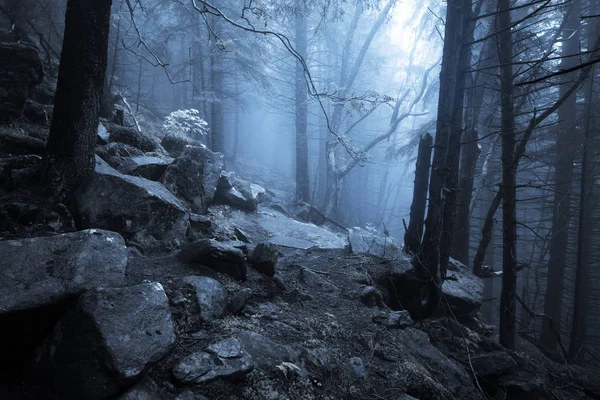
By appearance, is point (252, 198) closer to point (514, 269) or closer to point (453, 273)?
point (453, 273)

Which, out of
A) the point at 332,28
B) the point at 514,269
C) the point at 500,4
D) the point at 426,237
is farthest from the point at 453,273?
the point at 332,28

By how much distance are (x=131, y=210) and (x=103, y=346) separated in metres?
2.50

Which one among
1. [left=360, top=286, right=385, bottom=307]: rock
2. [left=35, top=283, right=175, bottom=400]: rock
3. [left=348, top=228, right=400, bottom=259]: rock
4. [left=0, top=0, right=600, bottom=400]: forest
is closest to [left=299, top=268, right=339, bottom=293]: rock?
[left=0, top=0, right=600, bottom=400]: forest

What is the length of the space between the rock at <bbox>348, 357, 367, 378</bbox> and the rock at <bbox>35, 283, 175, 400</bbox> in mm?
A: 1687

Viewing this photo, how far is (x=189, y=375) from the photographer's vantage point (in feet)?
6.98

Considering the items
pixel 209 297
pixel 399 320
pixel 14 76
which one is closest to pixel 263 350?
pixel 209 297

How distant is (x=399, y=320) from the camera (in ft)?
13.5

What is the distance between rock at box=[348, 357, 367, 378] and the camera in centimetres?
296

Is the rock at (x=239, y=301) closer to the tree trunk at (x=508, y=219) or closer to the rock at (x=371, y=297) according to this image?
the rock at (x=371, y=297)

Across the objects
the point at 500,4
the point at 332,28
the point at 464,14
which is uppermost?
the point at 332,28

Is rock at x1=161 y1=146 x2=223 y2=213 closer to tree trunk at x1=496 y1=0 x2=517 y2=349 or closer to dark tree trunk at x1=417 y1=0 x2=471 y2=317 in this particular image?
dark tree trunk at x1=417 y1=0 x2=471 y2=317

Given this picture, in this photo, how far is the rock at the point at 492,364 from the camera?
12.9ft

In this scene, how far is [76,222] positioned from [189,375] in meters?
2.60

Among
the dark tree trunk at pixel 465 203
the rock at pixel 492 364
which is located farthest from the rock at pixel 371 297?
the dark tree trunk at pixel 465 203
